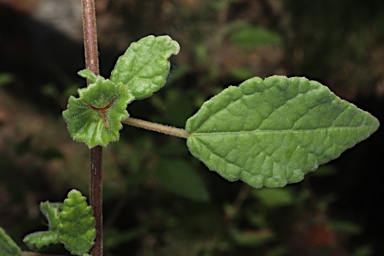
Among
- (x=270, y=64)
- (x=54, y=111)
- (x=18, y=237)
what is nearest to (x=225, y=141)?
(x=18, y=237)

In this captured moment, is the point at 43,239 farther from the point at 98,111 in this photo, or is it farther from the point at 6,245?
the point at 98,111

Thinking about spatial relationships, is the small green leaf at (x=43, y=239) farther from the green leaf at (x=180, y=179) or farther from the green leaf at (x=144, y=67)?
the green leaf at (x=180, y=179)

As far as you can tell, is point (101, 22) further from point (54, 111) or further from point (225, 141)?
point (225, 141)

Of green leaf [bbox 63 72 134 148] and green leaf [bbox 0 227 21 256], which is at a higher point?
green leaf [bbox 63 72 134 148]

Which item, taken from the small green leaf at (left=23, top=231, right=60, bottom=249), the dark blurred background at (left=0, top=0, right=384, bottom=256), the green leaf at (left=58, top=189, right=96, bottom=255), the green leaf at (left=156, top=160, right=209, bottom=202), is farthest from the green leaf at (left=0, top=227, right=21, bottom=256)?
the dark blurred background at (left=0, top=0, right=384, bottom=256)

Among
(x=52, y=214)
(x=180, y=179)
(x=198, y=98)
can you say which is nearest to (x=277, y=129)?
(x=52, y=214)

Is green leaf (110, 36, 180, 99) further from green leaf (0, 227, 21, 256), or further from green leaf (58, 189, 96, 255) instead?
green leaf (0, 227, 21, 256)
